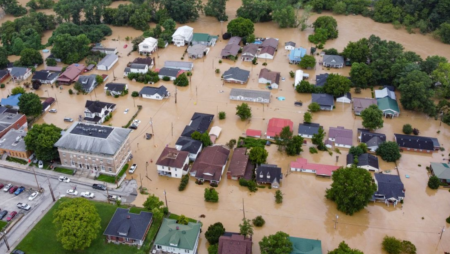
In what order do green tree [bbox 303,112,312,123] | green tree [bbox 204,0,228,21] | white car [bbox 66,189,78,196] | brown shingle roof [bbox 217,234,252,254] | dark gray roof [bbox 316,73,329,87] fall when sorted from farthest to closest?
green tree [bbox 204,0,228,21] < dark gray roof [bbox 316,73,329,87] < green tree [bbox 303,112,312,123] < white car [bbox 66,189,78,196] < brown shingle roof [bbox 217,234,252,254]

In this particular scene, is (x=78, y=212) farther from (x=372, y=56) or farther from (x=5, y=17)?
(x=5, y=17)

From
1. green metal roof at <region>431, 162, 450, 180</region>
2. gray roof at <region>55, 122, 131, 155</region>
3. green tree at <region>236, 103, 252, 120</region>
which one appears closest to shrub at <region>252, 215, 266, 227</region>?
gray roof at <region>55, 122, 131, 155</region>

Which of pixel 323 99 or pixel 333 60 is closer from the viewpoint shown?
pixel 323 99

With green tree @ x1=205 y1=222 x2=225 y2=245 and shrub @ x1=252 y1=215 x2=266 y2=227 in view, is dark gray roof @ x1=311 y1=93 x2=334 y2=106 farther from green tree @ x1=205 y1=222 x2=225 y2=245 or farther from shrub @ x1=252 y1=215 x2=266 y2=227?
green tree @ x1=205 y1=222 x2=225 y2=245

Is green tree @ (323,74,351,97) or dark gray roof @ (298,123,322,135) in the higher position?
green tree @ (323,74,351,97)

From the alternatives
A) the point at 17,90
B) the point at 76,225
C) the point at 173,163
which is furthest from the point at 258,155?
the point at 17,90

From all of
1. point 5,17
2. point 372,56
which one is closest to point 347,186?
point 372,56

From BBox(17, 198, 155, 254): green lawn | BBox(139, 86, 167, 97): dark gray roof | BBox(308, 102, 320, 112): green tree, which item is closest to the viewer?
BBox(17, 198, 155, 254): green lawn

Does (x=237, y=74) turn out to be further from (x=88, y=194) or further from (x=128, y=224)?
(x=128, y=224)
